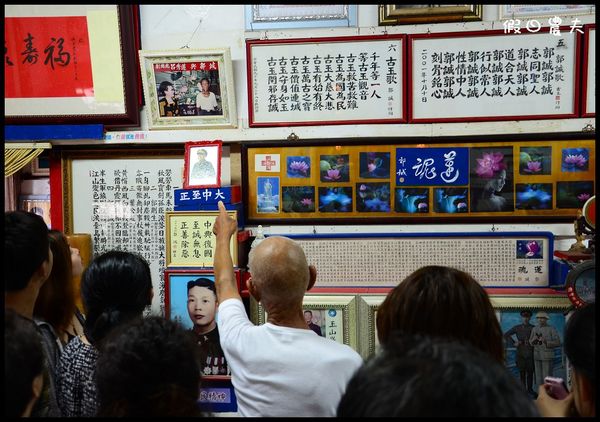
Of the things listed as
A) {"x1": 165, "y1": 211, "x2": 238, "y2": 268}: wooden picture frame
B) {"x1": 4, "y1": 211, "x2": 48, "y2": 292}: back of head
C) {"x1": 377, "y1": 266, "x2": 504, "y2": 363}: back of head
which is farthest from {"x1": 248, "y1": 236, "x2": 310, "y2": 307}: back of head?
{"x1": 165, "y1": 211, "x2": 238, "y2": 268}: wooden picture frame

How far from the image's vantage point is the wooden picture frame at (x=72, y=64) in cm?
287

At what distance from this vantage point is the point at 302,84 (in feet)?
9.45

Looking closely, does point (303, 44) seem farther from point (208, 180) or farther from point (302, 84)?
point (208, 180)

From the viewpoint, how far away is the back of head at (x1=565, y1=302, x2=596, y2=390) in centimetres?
100

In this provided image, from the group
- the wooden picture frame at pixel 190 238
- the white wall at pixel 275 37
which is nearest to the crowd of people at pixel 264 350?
the wooden picture frame at pixel 190 238

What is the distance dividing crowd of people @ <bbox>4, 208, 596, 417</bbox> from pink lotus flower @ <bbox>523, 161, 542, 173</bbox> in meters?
1.65

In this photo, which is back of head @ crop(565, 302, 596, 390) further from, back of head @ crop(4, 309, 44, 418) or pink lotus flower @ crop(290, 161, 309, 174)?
pink lotus flower @ crop(290, 161, 309, 174)

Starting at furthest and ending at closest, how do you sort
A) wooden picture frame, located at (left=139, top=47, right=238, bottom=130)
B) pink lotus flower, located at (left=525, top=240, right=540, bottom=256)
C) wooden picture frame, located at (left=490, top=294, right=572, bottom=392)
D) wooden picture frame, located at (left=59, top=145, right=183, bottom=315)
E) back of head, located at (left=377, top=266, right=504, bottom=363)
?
wooden picture frame, located at (left=59, top=145, right=183, bottom=315) < wooden picture frame, located at (left=139, top=47, right=238, bottom=130) < pink lotus flower, located at (left=525, top=240, right=540, bottom=256) < wooden picture frame, located at (left=490, top=294, right=572, bottom=392) < back of head, located at (left=377, top=266, right=504, bottom=363)

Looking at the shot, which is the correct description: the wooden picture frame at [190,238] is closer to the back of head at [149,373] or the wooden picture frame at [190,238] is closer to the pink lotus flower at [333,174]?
the pink lotus flower at [333,174]

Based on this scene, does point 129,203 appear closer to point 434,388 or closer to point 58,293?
point 58,293

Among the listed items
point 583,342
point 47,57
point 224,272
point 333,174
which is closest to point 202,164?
point 333,174

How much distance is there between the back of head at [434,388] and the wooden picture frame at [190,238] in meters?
2.15

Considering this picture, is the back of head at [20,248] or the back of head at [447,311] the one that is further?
the back of head at [20,248]

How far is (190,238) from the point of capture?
2.81 m
